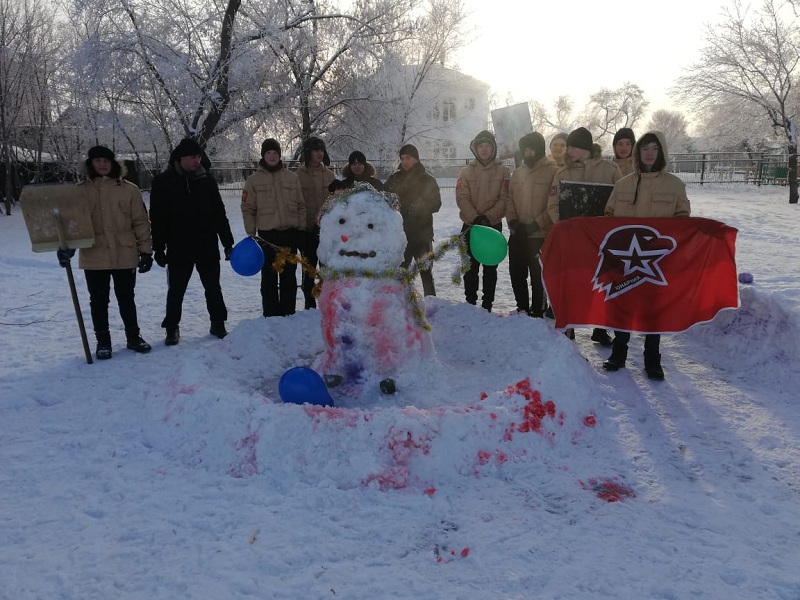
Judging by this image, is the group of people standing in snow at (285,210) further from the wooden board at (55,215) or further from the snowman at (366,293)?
the snowman at (366,293)

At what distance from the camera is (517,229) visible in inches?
233

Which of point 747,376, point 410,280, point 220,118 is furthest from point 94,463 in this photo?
point 220,118

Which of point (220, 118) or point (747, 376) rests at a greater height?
point (220, 118)

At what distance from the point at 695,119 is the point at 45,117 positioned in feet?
84.6

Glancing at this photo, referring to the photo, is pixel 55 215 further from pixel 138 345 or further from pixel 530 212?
pixel 530 212

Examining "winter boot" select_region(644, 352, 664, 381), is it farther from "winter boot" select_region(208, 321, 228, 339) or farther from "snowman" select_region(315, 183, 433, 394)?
"winter boot" select_region(208, 321, 228, 339)

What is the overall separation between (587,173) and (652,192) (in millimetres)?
909

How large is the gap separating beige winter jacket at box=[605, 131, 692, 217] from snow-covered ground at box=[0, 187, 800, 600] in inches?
48.4

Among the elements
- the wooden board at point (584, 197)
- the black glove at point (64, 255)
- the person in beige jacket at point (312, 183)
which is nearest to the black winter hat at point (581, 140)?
the wooden board at point (584, 197)

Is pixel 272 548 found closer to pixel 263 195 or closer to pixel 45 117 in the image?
pixel 263 195

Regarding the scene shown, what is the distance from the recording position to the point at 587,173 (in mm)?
5484

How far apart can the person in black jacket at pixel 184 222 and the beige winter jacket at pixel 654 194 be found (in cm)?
359

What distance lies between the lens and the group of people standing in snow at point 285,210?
5.23 meters

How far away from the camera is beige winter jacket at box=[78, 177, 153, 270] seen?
5.20m
